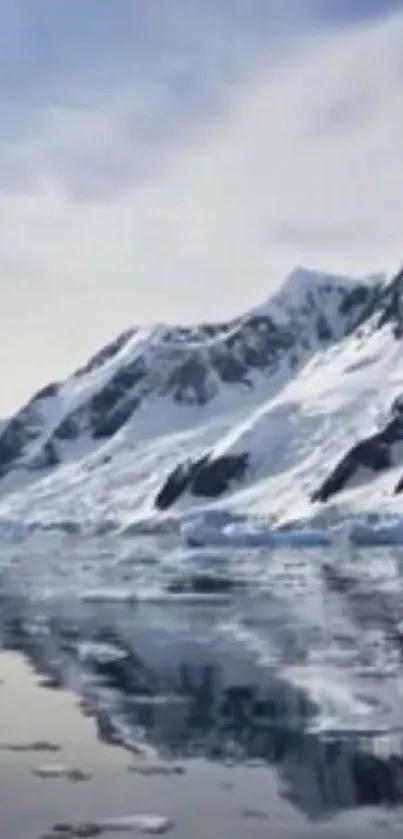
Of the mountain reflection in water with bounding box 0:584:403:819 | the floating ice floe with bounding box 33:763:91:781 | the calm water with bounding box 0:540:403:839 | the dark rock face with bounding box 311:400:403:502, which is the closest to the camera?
the calm water with bounding box 0:540:403:839

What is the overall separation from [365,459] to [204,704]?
16820 cm

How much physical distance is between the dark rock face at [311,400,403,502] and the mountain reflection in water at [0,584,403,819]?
14599 centimetres

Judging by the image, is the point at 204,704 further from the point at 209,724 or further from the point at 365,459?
the point at 365,459

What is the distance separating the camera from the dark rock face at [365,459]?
193000 millimetres

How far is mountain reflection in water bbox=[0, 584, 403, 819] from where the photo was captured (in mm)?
21797

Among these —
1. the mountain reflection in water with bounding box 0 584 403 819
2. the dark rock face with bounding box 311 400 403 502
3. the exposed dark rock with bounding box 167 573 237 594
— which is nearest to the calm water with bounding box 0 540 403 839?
the mountain reflection in water with bounding box 0 584 403 819

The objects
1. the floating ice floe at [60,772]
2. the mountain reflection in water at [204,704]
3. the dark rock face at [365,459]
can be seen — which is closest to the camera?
the mountain reflection in water at [204,704]

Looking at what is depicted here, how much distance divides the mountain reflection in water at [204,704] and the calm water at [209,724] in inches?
1.6

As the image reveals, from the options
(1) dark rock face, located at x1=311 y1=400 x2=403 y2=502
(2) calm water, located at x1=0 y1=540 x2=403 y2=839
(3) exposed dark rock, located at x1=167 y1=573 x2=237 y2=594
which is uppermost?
(1) dark rock face, located at x1=311 y1=400 x2=403 y2=502

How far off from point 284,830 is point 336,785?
9.25 ft

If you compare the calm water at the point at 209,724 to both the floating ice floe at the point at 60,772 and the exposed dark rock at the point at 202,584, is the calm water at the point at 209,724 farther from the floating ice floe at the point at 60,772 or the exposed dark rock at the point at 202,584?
the exposed dark rock at the point at 202,584

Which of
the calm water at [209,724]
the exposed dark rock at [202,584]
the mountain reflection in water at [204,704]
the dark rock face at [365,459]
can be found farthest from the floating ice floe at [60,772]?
the dark rock face at [365,459]

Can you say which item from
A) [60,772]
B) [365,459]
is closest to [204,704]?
[60,772]

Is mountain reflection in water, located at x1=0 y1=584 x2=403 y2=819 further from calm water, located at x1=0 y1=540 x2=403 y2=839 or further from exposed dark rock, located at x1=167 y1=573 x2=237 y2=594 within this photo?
exposed dark rock, located at x1=167 y1=573 x2=237 y2=594
